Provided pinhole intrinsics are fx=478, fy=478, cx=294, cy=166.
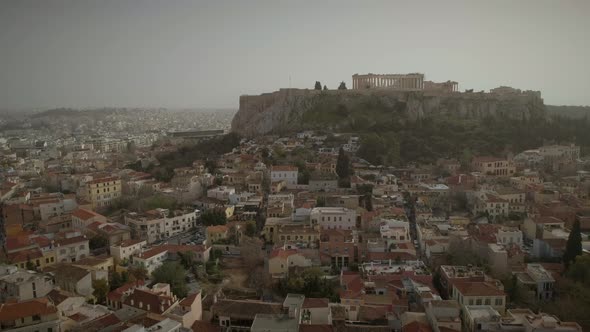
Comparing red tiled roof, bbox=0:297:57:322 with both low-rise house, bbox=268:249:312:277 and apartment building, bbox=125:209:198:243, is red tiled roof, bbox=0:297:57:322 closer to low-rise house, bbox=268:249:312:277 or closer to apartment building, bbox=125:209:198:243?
low-rise house, bbox=268:249:312:277

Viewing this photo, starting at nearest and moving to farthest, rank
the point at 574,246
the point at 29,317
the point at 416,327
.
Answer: the point at 29,317
the point at 416,327
the point at 574,246

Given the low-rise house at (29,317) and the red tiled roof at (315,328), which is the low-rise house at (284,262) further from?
the low-rise house at (29,317)

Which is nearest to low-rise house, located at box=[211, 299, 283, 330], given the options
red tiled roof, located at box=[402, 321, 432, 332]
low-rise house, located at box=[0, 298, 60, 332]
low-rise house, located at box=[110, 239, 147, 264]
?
red tiled roof, located at box=[402, 321, 432, 332]

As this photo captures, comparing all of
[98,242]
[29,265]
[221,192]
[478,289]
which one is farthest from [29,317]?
[221,192]

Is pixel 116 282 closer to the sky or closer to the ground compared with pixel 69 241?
closer to the ground

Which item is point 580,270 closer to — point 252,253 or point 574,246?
point 574,246

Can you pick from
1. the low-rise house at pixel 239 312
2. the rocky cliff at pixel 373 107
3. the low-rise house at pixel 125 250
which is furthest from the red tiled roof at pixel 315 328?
the rocky cliff at pixel 373 107

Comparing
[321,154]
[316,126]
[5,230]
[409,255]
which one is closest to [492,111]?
[316,126]
